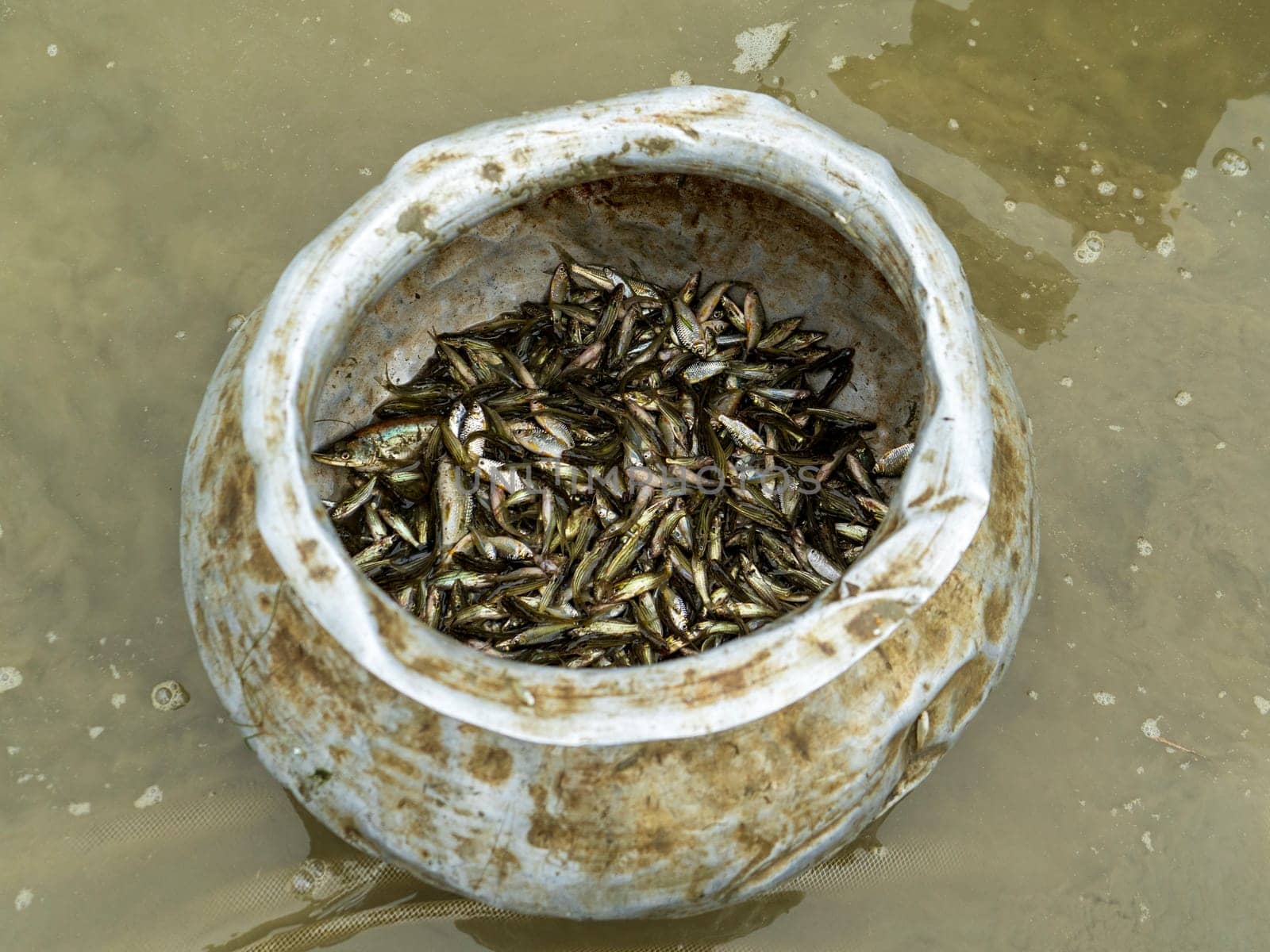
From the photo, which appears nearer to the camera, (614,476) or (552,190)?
(552,190)

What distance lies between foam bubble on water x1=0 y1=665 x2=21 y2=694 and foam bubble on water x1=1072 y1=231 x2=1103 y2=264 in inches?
146

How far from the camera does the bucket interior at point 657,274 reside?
2.52 metres

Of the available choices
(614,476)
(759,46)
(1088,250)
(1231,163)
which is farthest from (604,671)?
(1231,163)

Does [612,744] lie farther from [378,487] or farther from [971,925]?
[971,925]

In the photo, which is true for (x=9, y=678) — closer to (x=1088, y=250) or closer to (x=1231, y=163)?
(x=1088, y=250)

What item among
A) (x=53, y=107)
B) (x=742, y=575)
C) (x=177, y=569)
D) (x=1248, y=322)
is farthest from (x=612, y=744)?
(x=53, y=107)

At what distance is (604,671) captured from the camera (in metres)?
1.69

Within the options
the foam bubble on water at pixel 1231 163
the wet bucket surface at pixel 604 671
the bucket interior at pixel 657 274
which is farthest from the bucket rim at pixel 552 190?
the foam bubble on water at pixel 1231 163

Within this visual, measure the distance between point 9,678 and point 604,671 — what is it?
6.95ft

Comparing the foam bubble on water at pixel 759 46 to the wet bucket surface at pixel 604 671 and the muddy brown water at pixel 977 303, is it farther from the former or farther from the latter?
the wet bucket surface at pixel 604 671

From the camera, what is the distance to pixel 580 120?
6.98 feet

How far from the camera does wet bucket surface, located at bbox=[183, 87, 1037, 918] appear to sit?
65.9 inches

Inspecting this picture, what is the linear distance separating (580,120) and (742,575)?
1.20 meters

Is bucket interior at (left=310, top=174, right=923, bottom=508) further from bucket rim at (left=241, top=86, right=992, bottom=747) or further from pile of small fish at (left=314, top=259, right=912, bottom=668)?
bucket rim at (left=241, top=86, right=992, bottom=747)
